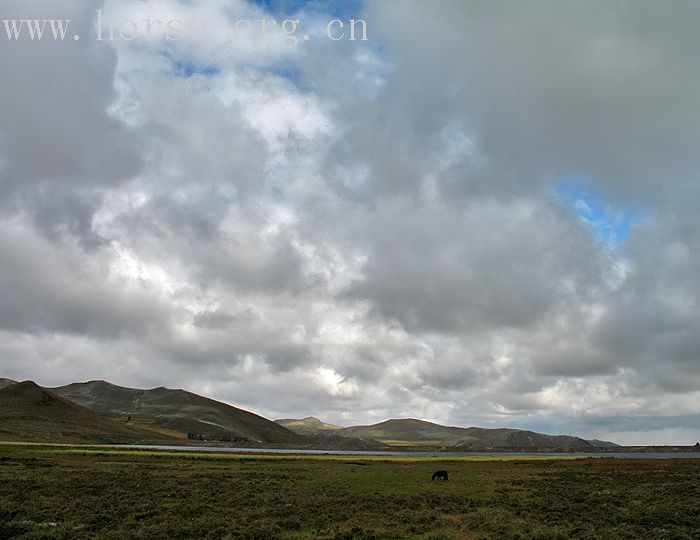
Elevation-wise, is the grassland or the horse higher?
the grassland

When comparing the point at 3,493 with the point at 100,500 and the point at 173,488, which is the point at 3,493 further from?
the point at 173,488

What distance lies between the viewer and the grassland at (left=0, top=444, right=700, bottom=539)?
2803cm

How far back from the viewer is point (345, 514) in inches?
1307

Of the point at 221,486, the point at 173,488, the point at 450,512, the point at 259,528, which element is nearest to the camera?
the point at 259,528

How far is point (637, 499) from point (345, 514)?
24713 millimetres

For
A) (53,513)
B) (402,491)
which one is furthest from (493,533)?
(53,513)

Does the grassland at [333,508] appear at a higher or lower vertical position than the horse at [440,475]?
higher

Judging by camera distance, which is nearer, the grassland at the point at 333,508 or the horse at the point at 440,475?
the grassland at the point at 333,508

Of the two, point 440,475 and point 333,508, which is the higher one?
point 333,508

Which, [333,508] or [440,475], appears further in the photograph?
[440,475]

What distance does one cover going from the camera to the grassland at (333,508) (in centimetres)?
2803

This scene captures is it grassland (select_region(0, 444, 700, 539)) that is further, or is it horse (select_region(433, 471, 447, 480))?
horse (select_region(433, 471, 447, 480))

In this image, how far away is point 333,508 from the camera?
35.6m

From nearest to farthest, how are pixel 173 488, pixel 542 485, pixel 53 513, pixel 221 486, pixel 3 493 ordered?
pixel 53 513 → pixel 3 493 → pixel 173 488 → pixel 221 486 → pixel 542 485
